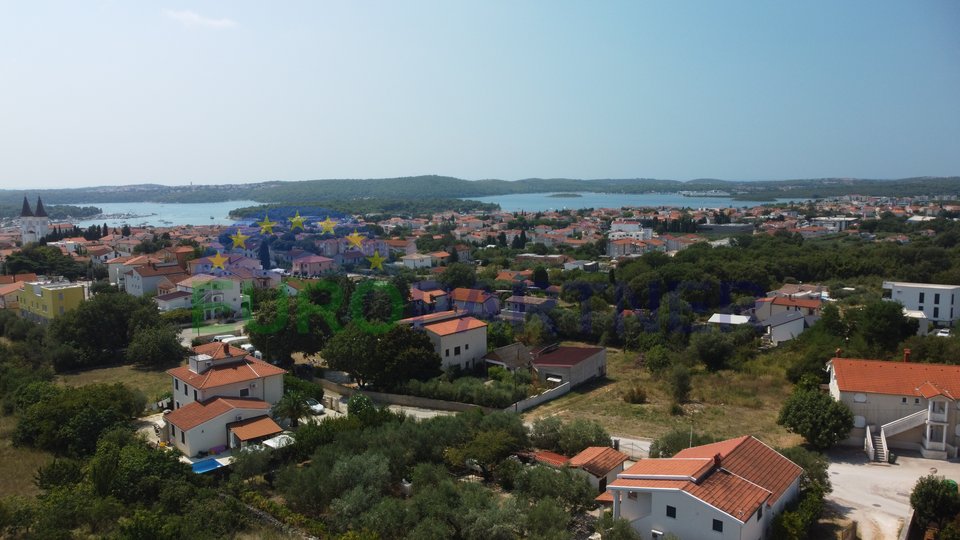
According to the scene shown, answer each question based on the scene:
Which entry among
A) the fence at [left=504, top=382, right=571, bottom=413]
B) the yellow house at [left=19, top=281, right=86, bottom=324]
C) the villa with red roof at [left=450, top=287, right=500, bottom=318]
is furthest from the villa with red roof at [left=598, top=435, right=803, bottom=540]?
the yellow house at [left=19, top=281, right=86, bottom=324]

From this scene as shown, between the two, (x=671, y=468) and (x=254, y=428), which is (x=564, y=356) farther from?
(x=671, y=468)

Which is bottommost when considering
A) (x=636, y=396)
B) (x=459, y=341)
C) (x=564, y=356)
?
(x=636, y=396)

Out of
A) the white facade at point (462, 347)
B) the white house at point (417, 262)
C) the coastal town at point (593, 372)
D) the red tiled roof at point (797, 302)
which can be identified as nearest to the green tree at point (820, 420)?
the coastal town at point (593, 372)

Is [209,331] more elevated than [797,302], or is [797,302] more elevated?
[797,302]

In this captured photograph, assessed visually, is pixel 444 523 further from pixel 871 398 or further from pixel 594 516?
pixel 871 398

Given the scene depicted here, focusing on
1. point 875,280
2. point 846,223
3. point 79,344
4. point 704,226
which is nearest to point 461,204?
point 704,226

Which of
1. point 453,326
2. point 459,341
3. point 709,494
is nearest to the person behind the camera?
point 709,494

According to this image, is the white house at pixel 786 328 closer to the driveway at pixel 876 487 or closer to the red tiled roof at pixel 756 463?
A: the driveway at pixel 876 487

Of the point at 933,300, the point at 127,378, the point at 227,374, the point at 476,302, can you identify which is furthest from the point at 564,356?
the point at 933,300
